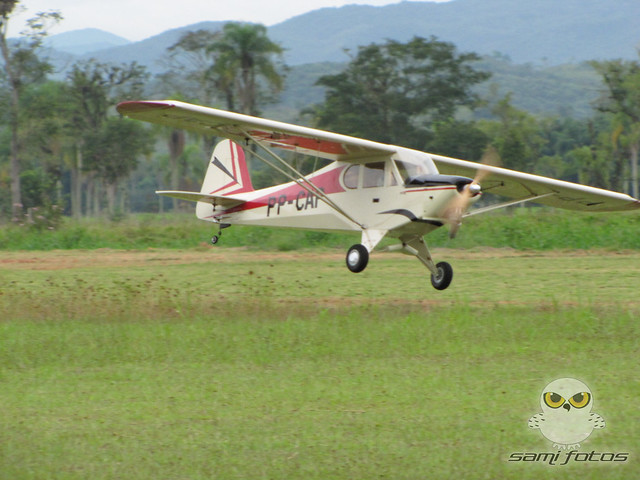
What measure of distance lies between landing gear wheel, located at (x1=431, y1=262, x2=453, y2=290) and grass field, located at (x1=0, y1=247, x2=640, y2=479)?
1.82ft

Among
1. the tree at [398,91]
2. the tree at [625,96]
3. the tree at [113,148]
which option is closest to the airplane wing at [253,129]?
the tree at [398,91]

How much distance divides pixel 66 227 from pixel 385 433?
24.4 meters

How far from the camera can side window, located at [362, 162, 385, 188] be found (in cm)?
1482

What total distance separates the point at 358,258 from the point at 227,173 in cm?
590

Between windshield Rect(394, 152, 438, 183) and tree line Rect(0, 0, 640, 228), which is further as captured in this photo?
tree line Rect(0, 0, 640, 228)

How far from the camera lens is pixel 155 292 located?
627 inches

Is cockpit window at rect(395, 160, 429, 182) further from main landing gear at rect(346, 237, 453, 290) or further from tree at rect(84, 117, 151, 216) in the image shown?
tree at rect(84, 117, 151, 216)

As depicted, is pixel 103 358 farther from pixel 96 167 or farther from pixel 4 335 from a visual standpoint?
pixel 96 167

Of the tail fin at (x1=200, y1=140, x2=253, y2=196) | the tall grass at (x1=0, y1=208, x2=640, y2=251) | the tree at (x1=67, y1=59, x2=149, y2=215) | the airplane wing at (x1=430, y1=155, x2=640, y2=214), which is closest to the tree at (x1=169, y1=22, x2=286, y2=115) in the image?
the tree at (x1=67, y1=59, x2=149, y2=215)

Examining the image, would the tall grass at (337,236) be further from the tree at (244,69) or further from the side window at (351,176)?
the tree at (244,69)

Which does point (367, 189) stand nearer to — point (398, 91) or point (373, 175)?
point (373, 175)

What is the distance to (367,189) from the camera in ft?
49.1

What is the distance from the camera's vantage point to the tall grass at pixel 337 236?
26.1 metres

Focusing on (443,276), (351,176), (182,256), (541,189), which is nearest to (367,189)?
(351,176)
